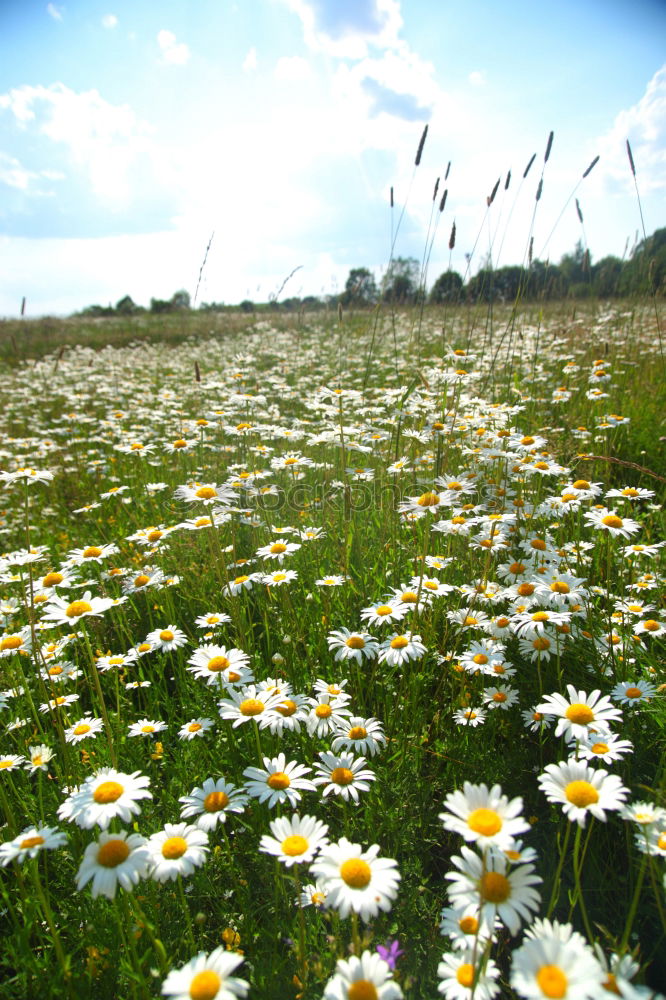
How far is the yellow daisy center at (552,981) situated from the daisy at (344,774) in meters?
0.61

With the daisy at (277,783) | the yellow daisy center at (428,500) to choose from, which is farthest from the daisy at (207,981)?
the yellow daisy center at (428,500)

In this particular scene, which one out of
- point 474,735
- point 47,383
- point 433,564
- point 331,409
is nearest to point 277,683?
point 474,735

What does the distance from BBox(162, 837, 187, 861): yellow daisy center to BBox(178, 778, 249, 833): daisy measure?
0.21 ft

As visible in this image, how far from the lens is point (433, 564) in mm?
2262

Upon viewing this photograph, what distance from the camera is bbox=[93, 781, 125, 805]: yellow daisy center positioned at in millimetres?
1205

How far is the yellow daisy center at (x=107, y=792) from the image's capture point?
1.21 meters

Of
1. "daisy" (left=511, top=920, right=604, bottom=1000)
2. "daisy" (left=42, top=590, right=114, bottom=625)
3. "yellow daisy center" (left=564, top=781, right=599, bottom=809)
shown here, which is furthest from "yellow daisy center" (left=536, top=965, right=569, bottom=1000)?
"daisy" (left=42, top=590, right=114, bottom=625)

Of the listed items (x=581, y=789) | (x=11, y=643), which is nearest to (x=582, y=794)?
(x=581, y=789)

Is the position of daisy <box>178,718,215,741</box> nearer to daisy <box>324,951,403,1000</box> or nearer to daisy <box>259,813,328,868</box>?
daisy <box>259,813,328,868</box>

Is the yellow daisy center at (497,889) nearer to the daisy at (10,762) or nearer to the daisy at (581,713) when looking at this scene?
the daisy at (581,713)

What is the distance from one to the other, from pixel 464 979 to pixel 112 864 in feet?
2.25

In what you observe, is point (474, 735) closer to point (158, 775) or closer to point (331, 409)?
point (158, 775)

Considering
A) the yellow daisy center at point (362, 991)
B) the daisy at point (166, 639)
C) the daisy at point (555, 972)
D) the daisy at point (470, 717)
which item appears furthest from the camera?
the daisy at point (166, 639)

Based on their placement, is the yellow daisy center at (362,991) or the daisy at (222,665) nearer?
the yellow daisy center at (362,991)
